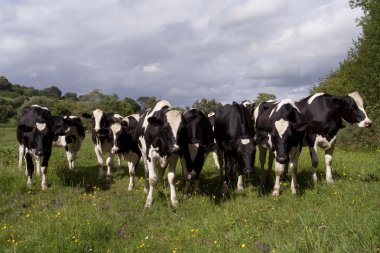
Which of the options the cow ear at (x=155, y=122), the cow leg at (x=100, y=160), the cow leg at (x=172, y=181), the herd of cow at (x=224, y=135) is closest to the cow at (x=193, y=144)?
the herd of cow at (x=224, y=135)

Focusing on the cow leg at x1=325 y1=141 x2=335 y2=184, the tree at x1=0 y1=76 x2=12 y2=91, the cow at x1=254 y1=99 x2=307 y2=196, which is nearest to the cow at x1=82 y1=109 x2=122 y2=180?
the cow at x1=254 y1=99 x2=307 y2=196

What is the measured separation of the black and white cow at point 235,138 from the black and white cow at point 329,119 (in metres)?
1.66

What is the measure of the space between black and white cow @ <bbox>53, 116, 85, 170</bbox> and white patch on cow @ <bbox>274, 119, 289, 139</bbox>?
833 cm

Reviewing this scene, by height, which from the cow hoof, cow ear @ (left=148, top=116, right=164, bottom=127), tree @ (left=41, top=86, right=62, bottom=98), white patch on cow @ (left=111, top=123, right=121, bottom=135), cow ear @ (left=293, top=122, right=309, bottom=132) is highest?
tree @ (left=41, top=86, right=62, bottom=98)

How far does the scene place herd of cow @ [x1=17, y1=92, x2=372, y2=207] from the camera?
8867 millimetres

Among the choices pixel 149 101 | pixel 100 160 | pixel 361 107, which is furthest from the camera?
pixel 149 101

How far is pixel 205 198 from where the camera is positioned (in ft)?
29.1

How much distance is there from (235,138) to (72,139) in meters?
7.38

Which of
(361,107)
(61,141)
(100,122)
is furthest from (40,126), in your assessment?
(361,107)

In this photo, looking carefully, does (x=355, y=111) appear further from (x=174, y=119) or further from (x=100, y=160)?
(x=100, y=160)

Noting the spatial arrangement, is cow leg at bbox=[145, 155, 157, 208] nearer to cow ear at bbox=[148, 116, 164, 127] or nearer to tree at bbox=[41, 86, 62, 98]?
cow ear at bbox=[148, 116, 164, 127]

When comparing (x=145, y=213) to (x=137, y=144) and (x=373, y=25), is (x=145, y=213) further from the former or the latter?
(x=373, y=25)

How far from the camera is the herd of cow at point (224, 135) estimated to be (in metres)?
8.87

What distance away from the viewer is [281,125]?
8969 mm
